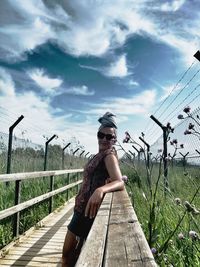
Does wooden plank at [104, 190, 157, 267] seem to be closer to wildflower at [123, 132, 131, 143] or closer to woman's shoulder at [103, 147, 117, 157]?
woman's shoulder at [103, 147, 117, 157]

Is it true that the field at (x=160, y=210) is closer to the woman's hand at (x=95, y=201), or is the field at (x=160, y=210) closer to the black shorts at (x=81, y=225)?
the woman's hand at (x=95, y=201)

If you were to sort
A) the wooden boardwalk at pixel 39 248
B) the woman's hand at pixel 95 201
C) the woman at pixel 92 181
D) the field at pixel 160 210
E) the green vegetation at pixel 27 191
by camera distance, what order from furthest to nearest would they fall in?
the green vegetation at pixel 27 191 < the wooden boardwalk at pixel 39 248 < the woman at pixel 92 181 < the woman's hand at pixel 95 201 < the field at pixel 160 210

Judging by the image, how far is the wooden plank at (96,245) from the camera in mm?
1235

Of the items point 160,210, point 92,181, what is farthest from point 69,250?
point 160,210

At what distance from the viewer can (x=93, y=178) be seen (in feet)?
10.4

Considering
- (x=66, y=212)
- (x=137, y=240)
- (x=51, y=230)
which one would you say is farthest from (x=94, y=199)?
(x=66, y=212)

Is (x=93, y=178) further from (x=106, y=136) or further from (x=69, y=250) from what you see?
(x=69, y=250)

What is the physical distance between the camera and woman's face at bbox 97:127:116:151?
3.24m

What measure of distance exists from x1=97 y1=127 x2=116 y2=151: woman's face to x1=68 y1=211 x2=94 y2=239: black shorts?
0.53 metres

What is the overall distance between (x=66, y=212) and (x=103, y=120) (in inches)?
248

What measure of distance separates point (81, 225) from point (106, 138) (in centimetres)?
67

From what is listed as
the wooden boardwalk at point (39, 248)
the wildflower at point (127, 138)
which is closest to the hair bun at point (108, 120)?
the wildflower at point (127, 138)

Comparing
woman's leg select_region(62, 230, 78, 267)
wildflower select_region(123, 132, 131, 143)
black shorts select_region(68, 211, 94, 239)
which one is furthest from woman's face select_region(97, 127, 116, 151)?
woman's leg select_region(62, 230, 78, 267)

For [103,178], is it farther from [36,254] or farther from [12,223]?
[12,223]
